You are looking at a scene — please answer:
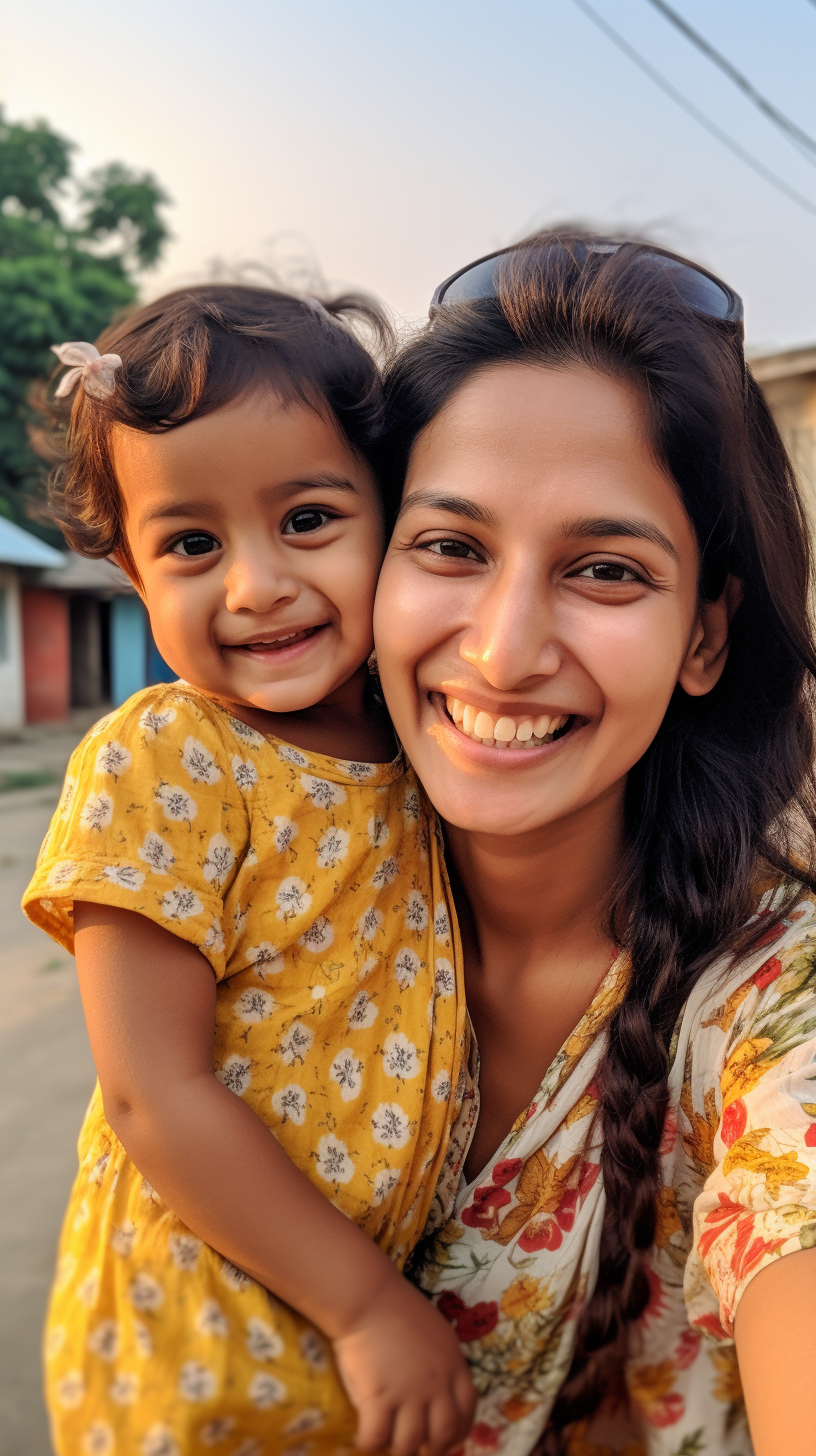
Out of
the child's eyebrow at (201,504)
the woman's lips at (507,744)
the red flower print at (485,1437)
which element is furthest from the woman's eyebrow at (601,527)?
the red flower print at (485,1437)

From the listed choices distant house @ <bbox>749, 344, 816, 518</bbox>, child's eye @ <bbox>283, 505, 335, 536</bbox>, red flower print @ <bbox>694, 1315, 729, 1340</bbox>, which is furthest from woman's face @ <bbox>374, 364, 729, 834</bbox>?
distant house @ <bbox>749, 344, 816, 518</bbox>

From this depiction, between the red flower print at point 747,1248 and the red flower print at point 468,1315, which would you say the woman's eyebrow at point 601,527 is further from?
the red flower print at point 468,1315

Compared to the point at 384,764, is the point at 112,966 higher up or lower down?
lower down

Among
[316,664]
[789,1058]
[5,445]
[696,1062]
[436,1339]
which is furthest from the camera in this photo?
[5,445]

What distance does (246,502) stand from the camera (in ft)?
4.69

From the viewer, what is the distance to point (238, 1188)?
122 cm

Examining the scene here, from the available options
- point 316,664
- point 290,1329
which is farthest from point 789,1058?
point 316,664

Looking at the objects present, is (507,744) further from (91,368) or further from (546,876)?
(91,368)

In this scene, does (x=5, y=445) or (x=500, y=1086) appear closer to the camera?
(x=500, y=1086)

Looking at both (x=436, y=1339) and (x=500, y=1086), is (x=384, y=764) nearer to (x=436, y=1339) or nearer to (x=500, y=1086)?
(x=500, y=1086)

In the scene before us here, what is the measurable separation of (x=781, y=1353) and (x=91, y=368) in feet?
5.02

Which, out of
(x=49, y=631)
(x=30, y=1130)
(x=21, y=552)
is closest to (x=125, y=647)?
(x=49, y=631)

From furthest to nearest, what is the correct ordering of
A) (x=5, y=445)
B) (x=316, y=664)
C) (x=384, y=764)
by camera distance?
(x=5, y=445) → (x=384, y=764) → (x=316, y=664)

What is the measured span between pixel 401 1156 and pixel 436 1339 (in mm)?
221
